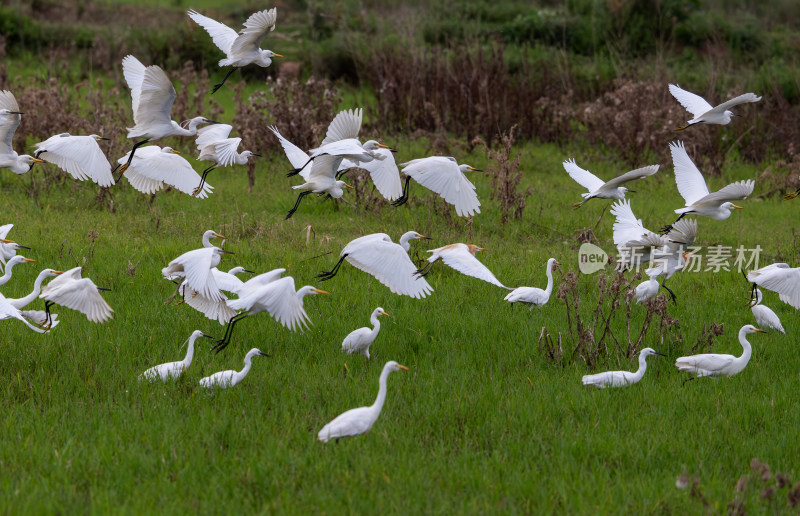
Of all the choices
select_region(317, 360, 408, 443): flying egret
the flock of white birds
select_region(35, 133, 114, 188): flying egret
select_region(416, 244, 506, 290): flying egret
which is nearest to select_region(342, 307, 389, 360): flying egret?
the flock of white birds

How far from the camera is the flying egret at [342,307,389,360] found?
587cm

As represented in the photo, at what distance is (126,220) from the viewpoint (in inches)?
373

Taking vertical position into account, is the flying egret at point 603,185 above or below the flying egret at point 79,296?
below

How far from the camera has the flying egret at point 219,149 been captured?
25.0 ft

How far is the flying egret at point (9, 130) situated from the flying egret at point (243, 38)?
1606mm

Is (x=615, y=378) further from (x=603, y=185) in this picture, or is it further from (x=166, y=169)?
(x=166, y=169)

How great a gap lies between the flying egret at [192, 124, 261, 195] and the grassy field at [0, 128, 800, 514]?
0.91m

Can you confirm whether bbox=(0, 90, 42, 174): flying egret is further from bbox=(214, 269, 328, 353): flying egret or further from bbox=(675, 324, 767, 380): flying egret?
bbox=(675, 324, 767, 380): flying egret

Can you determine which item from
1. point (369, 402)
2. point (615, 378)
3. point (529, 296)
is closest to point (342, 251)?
point (529, 296)

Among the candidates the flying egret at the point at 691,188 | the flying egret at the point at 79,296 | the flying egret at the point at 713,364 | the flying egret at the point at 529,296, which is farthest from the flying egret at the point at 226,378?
the flying egret at the point at 691,188

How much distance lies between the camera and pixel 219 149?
7609 millimetres

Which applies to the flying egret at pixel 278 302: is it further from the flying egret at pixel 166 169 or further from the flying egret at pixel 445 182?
the flying egret at pixel 166 169

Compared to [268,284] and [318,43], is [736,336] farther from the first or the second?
[318,43]

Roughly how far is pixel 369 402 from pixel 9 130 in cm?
433
